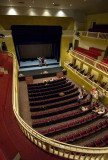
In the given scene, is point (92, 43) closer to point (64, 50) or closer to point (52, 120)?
point (64, 50)

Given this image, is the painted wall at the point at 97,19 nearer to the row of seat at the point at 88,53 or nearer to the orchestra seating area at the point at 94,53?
the orchestra seating area at the point at 94,53

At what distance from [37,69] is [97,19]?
1061 cm

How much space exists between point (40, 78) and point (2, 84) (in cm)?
811

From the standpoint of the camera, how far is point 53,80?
13.0 metres

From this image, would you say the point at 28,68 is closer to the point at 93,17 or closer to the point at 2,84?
the point at 2,84

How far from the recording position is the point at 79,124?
730cm

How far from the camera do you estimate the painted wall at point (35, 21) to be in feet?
40.1

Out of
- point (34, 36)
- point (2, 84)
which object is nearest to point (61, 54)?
point (34, 36)

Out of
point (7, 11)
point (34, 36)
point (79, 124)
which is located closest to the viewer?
point (79, 124)

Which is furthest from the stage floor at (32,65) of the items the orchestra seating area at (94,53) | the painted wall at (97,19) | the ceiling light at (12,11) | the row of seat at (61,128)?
the row of seat at (61,128)

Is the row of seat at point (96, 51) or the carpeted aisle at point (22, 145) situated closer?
the carpeted aisle at point (22, 145)

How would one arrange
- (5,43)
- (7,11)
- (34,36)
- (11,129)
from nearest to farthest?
1. (11,129)
2. (7,11)
3. (5,43)
4. (34,36)

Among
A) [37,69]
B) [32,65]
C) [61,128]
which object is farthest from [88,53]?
[61,128]

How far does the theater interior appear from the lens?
4.31 metres
